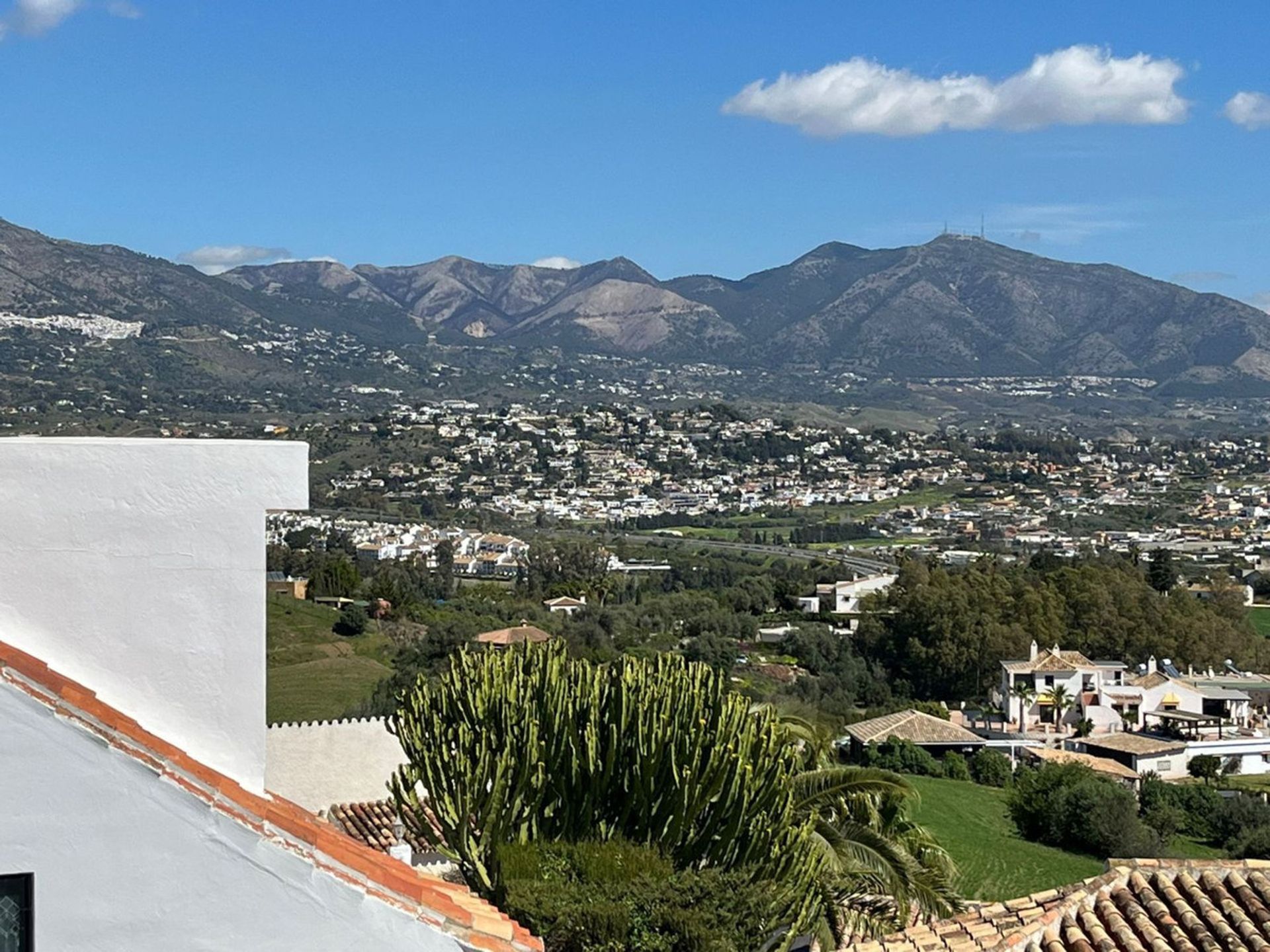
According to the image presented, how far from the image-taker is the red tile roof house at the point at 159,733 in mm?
3121

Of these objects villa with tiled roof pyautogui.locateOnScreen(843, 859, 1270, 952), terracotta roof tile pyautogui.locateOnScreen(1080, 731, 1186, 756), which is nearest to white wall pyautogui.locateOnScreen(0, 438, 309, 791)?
villa with tiled roof pyautogui.locateOnScreen(843, 859, 1270, 952)

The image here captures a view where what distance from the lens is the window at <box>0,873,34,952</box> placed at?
3.11m

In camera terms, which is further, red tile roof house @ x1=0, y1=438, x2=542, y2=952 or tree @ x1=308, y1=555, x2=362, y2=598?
tree @ x1=308, y1=555, x2=362, y2=598

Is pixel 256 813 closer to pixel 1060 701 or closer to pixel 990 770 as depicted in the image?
pixel 990 770

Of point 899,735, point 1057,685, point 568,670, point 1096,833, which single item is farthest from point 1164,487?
point 568,670

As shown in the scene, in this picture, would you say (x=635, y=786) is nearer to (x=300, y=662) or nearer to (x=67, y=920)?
(x=67, y=920)

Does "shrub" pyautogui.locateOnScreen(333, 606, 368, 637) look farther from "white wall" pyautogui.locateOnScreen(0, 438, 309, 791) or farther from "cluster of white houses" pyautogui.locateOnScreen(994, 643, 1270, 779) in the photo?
"white wall" pyautogui.locateOnScreen(0, 438, 309, 791)

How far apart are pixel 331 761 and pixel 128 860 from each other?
12.7 meters

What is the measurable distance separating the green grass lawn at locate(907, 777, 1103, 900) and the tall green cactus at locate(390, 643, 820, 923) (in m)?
10.5

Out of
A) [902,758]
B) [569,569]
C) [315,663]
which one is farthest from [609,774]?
[569,569]

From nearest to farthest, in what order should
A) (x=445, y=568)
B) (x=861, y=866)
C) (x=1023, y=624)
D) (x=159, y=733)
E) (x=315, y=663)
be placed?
(x=159, y=733) → (x=861, y=866) → (x=315, y=663) → (x=1023, y=624) → (x=445, y=568)

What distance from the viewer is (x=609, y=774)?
29.8 ft

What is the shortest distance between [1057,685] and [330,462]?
63300 millimetres

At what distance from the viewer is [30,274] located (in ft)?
502
